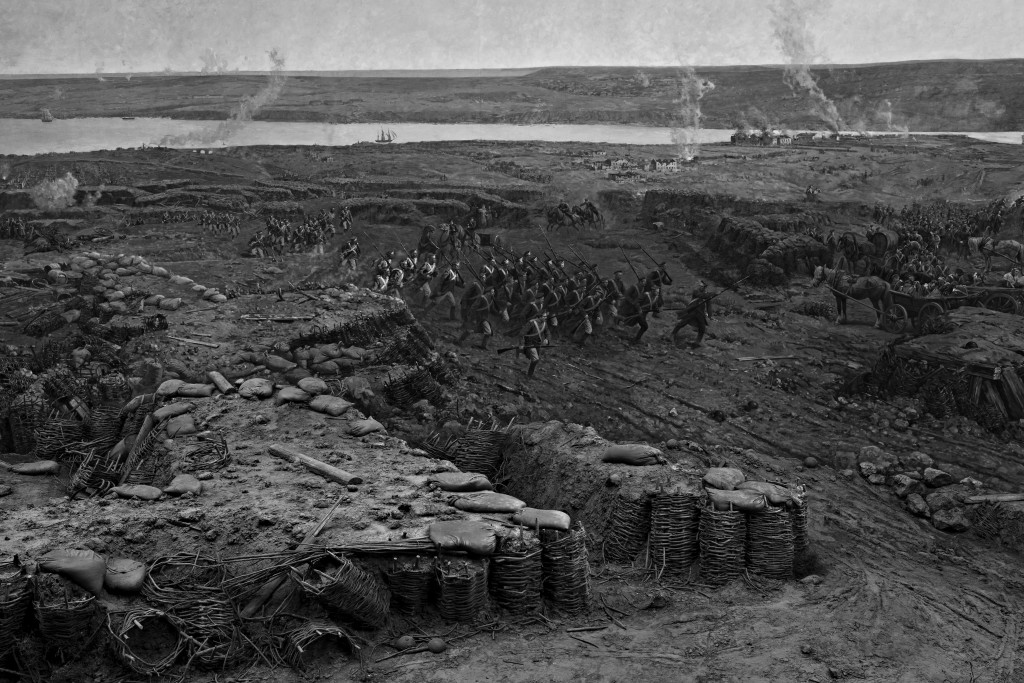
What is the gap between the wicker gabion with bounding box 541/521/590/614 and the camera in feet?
23.0

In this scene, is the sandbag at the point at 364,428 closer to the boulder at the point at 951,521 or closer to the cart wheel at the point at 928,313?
the boulder at the point at 951,521

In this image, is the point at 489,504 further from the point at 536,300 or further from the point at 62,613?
the point at 536,300

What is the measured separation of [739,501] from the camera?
8062 millimetres

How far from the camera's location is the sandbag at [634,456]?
900cm

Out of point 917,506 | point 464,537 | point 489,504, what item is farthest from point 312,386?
point 917,506

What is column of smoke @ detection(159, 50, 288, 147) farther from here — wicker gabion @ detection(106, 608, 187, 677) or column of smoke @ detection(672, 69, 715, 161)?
wicker gabion @ detection(106, 608, 187, 677)

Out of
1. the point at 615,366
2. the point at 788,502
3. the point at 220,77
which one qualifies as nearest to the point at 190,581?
the point at 788,502

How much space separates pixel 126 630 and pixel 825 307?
13.5 metres

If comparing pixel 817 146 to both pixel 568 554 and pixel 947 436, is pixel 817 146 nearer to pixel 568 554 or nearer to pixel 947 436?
pixel 947 436

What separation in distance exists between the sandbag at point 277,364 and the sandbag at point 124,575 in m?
5.97

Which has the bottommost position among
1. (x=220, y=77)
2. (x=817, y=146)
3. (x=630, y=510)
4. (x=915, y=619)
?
(x=915, y=619)

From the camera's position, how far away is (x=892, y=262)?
53.4 ft

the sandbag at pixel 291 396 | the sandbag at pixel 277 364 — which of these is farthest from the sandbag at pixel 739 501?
the sandbag at pixel 277 364

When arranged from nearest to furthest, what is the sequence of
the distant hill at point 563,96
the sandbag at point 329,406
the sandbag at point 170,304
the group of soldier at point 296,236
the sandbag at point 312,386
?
the sandbag at point 329,406
the sandbag at point 312,386
the sandbag at point 170,304
the group of soldier at point 296,236
the distant hill at point 563,96
